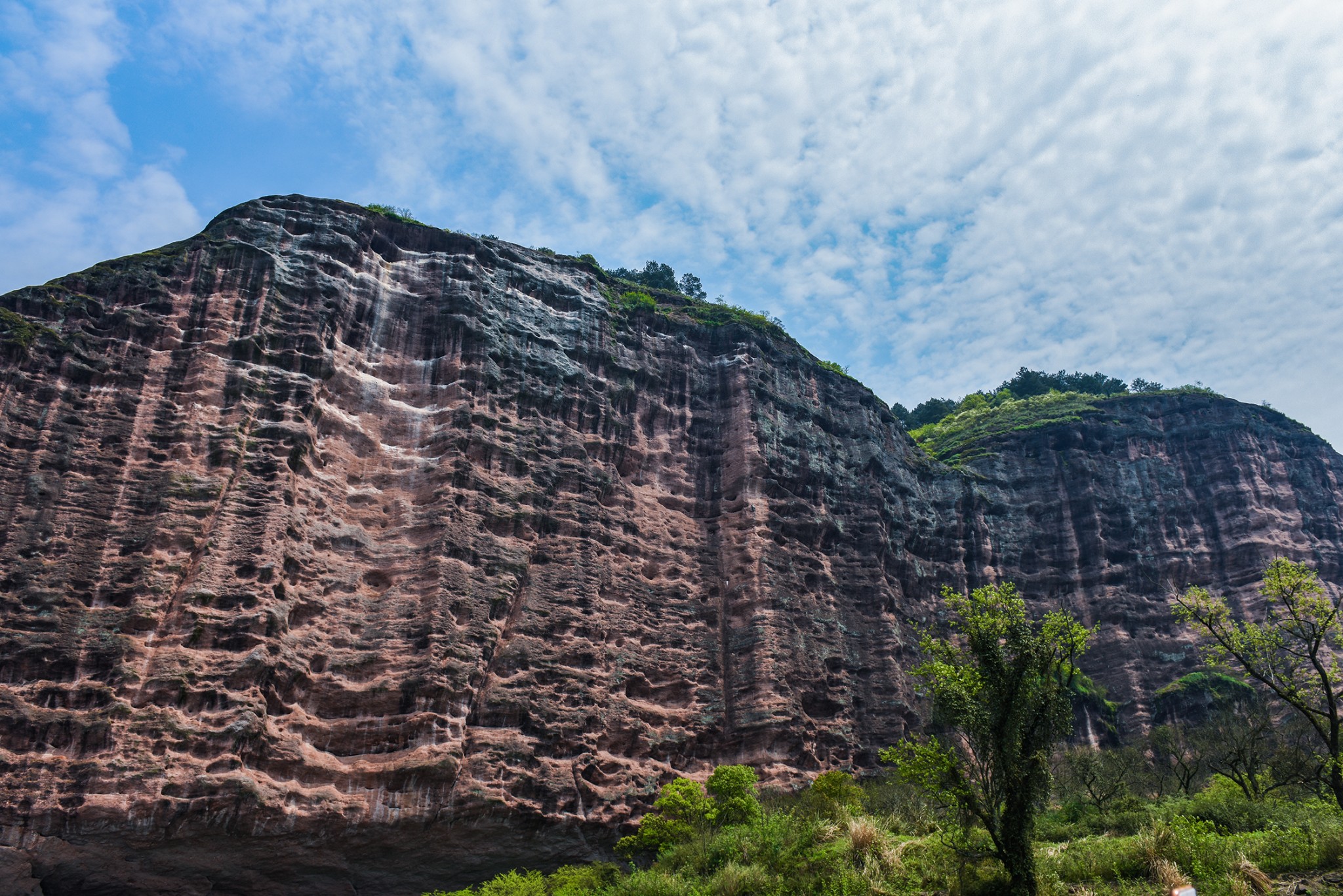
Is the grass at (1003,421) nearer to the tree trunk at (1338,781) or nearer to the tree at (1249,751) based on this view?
the tree at (1249,751)

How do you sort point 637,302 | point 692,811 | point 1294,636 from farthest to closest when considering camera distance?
point 637,302 < point 692,811 < point 1294,636

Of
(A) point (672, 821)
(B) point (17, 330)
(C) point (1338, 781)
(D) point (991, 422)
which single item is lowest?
(A) point (672, 821)

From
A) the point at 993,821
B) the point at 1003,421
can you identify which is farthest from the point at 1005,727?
the point at 1003,421

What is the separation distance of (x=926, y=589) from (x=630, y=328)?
19.0 metres

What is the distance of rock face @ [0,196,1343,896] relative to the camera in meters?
20.9

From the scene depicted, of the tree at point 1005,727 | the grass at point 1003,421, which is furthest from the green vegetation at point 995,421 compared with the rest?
the tree at point 1005,727

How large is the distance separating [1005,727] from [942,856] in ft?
14.3

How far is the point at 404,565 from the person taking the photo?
2709 centimetres

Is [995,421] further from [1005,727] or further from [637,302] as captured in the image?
[1005,727]

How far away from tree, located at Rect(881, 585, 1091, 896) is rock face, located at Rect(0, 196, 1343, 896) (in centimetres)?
1193

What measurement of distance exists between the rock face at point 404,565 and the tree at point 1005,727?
Result: 11.9 meters

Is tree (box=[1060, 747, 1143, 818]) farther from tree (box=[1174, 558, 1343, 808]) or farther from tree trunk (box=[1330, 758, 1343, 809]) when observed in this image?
tree trunk (box=[1330, 758, 1343, 809])

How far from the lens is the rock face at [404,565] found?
20.9 m

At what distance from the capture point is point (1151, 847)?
18.3 meters
